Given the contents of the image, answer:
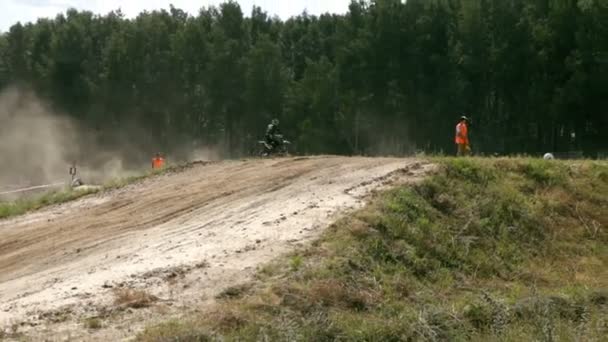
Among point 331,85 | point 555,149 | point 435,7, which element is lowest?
point 555,149

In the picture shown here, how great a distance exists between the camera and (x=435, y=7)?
2446 inches

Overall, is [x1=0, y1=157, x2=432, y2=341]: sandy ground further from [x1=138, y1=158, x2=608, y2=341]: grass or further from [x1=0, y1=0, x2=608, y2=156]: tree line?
[x1=0, y1=0, x2=608, y2=156]: tree line

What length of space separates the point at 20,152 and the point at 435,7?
3640 cm

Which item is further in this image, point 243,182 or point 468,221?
point 243,182

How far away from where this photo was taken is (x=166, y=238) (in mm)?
14227

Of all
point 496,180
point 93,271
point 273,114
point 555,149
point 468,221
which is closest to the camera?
point 93,271

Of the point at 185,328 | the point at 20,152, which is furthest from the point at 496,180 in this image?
the point at 20,152

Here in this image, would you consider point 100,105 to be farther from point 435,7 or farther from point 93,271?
point 93,271

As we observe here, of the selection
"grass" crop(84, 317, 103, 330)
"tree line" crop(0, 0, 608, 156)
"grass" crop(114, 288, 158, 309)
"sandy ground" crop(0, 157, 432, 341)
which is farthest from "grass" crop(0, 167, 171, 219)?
"tree line" crop(0, 0, 608, 156)

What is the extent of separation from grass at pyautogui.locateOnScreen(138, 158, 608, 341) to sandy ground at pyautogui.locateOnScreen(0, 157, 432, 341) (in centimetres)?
57

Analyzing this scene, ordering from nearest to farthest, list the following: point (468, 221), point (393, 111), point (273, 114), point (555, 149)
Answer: point (468, 221) < point (555, 149) < point (393, 111) < point (273, 114)

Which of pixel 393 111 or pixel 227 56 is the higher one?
pixel 227 56

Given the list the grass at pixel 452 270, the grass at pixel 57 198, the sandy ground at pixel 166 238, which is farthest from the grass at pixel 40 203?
the grass at pixel 452 270

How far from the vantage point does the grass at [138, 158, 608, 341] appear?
10773 millimetres
